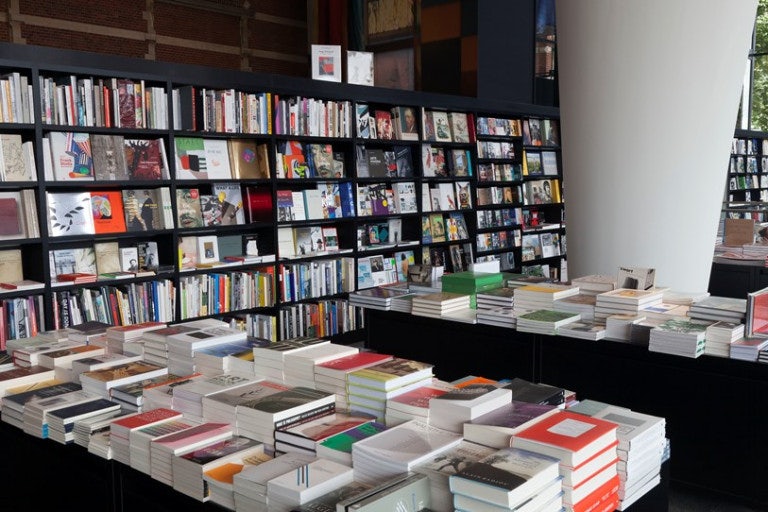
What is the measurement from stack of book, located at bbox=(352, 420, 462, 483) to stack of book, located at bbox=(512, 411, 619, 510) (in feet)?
0.68

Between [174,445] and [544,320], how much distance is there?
6.65 ft

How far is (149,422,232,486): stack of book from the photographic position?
1882 millimetres

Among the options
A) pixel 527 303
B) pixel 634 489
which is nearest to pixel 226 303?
pixel 527 303

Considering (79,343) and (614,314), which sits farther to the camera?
(614,314)

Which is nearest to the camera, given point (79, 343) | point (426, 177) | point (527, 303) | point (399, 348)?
point (79, 343)

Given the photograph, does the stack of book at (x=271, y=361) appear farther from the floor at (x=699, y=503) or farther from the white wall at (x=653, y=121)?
the white wall at (x=653, y=121)

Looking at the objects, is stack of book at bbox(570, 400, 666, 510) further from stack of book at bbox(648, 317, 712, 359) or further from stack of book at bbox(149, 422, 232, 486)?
stack of book at bbox(149, 422, 232, 486)

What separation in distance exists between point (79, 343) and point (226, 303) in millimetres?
2464

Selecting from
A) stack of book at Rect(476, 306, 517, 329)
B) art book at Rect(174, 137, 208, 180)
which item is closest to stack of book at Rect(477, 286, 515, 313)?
stack of book at Rect(476, 306, 517, 329)

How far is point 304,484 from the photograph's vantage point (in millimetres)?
1616

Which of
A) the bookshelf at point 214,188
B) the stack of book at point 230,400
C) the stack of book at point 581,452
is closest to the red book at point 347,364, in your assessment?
the stack of book at point 230,400

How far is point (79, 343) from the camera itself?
2.96 metres

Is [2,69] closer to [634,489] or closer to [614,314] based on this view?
[614,314]

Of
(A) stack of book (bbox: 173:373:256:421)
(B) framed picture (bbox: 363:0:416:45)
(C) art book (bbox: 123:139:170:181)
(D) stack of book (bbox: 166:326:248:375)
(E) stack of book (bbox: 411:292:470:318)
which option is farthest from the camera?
(B) framed picture (bbox: 363:0:416:45)
